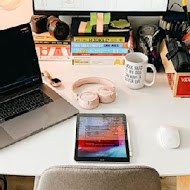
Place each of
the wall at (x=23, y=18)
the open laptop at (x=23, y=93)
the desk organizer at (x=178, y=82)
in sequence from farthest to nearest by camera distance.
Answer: the wall at (x=23, y=18) → the desk organizer at (x=178, y=82) → the open laptop at (x=23, y=93)

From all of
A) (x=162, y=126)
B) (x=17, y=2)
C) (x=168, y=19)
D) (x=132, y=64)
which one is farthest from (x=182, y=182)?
(x=17, y=2)

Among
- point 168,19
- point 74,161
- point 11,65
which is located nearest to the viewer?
point 74,161

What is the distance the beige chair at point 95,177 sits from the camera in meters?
0.83

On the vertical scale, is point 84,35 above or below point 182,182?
above

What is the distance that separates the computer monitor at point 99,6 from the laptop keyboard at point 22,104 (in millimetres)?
347

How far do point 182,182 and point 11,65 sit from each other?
2.42ft

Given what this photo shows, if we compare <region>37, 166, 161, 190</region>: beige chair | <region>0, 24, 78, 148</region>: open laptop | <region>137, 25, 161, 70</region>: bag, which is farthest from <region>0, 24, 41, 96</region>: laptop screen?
<region>37, 166, 161, 190</region>: beige chair

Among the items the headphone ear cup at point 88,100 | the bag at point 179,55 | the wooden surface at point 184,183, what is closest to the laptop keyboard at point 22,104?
the headphone ear cup at point 88,100

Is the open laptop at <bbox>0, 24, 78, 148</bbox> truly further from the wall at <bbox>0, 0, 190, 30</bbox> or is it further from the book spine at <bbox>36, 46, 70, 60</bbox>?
the wall at <bbox>0, 0, 190, 30</bbox>

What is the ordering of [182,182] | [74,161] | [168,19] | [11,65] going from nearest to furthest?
[74,161], [11,65], [182,182], [168,19]

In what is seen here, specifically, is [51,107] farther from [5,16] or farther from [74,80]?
[5,16]

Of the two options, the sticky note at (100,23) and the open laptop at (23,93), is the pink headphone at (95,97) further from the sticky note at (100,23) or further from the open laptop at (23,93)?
the sticky note at (100,23)

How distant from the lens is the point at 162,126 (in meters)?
1.18

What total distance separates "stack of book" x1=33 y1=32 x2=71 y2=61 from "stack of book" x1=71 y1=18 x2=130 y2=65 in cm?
4
